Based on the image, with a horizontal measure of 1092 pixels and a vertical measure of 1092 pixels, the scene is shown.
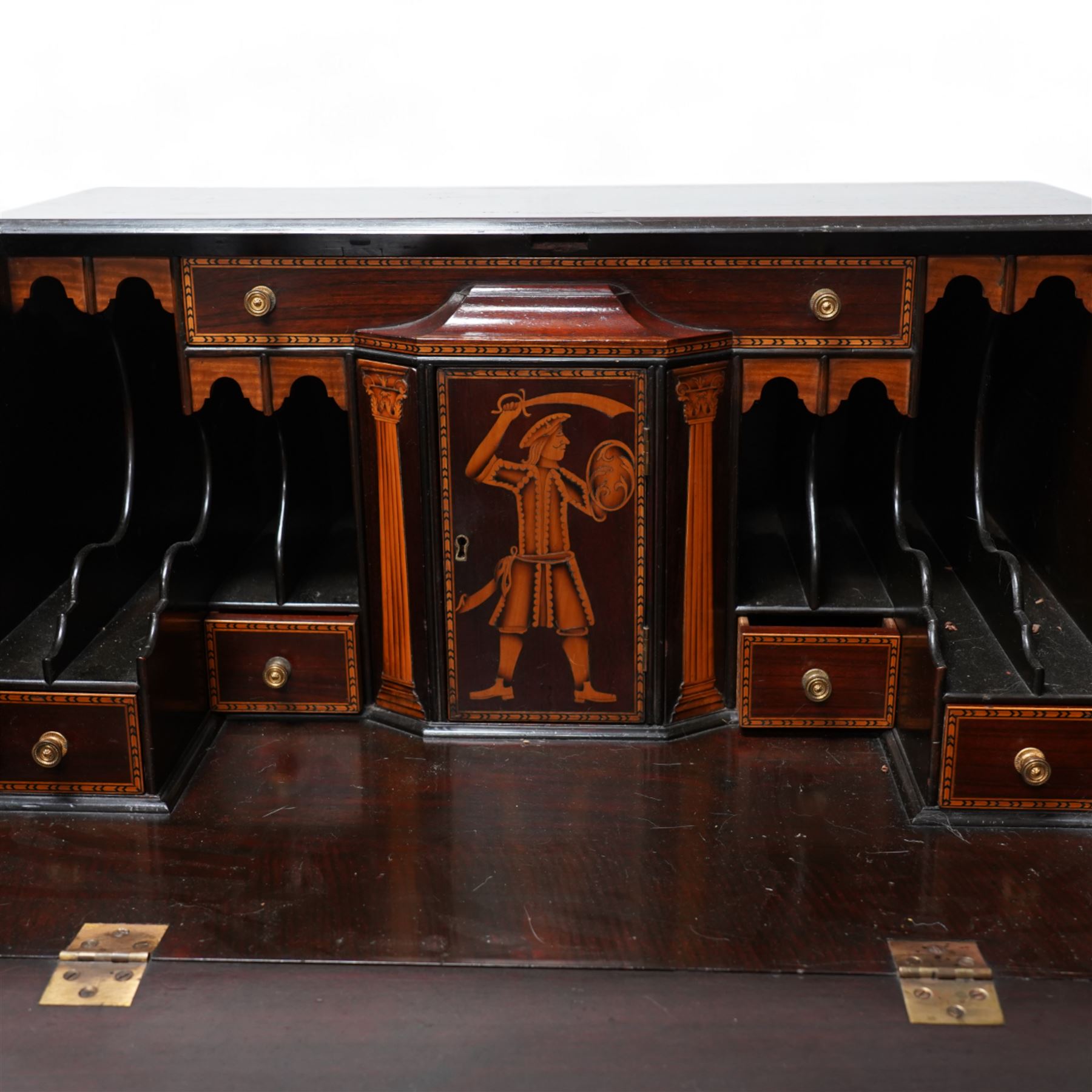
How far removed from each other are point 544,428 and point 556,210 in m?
0.45

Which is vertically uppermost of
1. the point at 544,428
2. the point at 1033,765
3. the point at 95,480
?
the point at 544,428

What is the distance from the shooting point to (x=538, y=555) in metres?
2.57

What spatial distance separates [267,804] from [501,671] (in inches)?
19.2

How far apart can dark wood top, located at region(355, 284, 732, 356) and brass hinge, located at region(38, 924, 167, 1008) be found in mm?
1050

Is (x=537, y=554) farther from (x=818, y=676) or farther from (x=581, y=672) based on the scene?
(x=818, y=676)

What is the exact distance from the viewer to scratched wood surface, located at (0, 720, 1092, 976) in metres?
2.14

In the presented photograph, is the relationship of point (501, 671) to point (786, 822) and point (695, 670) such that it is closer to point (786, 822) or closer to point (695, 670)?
point (695, 670)

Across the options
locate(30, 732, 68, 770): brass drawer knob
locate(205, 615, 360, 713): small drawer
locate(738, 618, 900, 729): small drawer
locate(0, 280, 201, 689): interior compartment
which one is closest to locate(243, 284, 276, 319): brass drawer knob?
locate(0, 280, 201, 689): interior compartment

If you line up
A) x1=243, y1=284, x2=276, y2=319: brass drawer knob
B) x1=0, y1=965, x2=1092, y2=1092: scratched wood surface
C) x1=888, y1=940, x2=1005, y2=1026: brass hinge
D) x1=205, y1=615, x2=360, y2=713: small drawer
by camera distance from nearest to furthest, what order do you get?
x1=0, y1=965, x2=1092, y2=1092: scratched wood surface < x1=888, y1=940, x2=1005, y2=1026: brass hinge < x1=243, y1=284, x2=276, y2=319: brass drawer knob < x1=205, y1=615, x2=360, y2=713: small drawer

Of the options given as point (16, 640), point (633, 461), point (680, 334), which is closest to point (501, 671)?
point (633, 461)

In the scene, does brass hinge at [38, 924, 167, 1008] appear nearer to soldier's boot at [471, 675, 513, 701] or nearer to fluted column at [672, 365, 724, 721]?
soldier's boot at [471, 675, 513, 701]

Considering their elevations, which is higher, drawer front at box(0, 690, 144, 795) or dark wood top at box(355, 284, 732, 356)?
dark wood top at box(355, 284, 732, 356)

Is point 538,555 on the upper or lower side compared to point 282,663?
upper

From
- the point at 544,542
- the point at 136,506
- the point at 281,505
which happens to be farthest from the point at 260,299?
the point at 544,542
